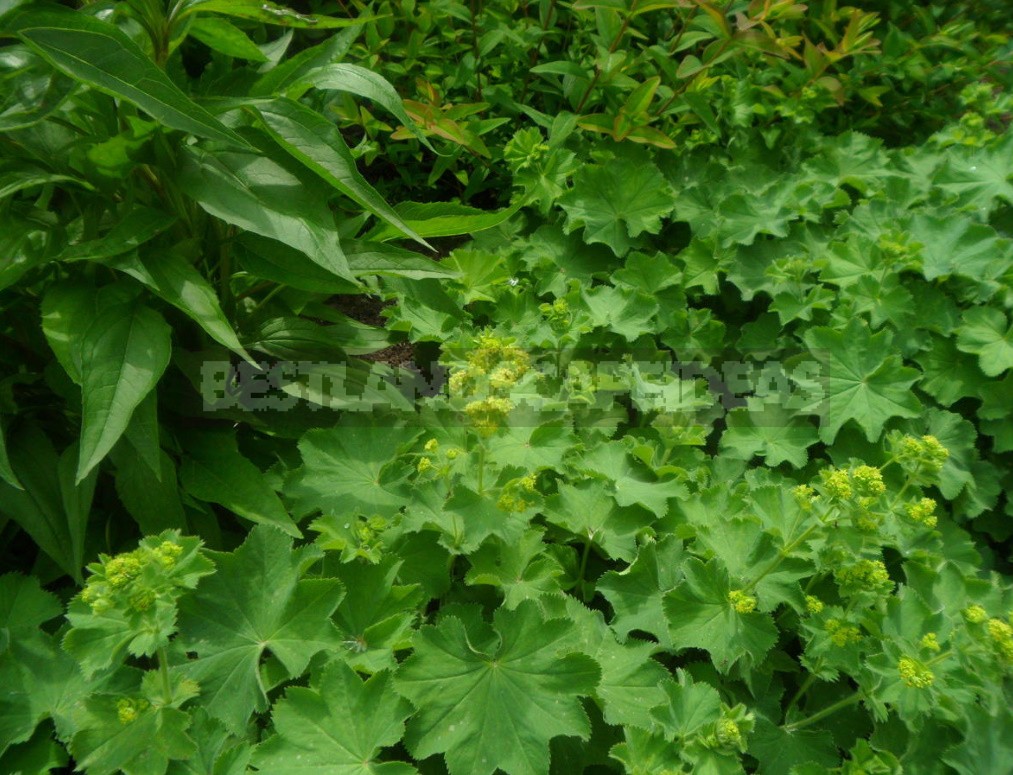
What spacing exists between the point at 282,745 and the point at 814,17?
296 centimetres

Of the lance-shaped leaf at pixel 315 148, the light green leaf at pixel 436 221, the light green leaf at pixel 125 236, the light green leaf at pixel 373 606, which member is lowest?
the light green leaf at pixel 373 606

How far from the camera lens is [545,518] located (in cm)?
174

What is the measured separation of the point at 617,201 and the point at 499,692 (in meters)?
1.58

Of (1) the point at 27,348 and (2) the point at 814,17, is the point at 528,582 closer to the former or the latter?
(1) the point at 27,348

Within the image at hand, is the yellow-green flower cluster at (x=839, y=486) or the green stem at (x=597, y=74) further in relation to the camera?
the green stem at (x=597, y=74)

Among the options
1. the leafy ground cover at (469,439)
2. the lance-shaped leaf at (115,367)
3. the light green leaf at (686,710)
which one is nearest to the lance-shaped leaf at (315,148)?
the leafy ground cover at (469,439)

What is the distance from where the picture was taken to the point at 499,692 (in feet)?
4.58

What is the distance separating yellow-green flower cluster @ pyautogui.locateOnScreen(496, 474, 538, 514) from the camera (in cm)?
150

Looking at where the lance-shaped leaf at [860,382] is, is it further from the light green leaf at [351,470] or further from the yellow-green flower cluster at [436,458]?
the light green leaf at [351,470]

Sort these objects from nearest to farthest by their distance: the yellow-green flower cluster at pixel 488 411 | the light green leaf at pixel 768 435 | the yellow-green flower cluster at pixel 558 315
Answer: the yellow-green flower cluster at pixel 488 411 → the light green leaf at pixel 768 435 → the yellow-green flower cluster at pixel 558 315

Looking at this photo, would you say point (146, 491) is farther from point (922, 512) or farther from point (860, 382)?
point (860, 382)

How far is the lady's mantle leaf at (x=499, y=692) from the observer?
1.33m

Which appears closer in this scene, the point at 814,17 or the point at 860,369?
the point at 860,369

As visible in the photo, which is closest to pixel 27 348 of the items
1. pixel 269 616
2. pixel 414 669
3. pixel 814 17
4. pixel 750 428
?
pixel 269 616
